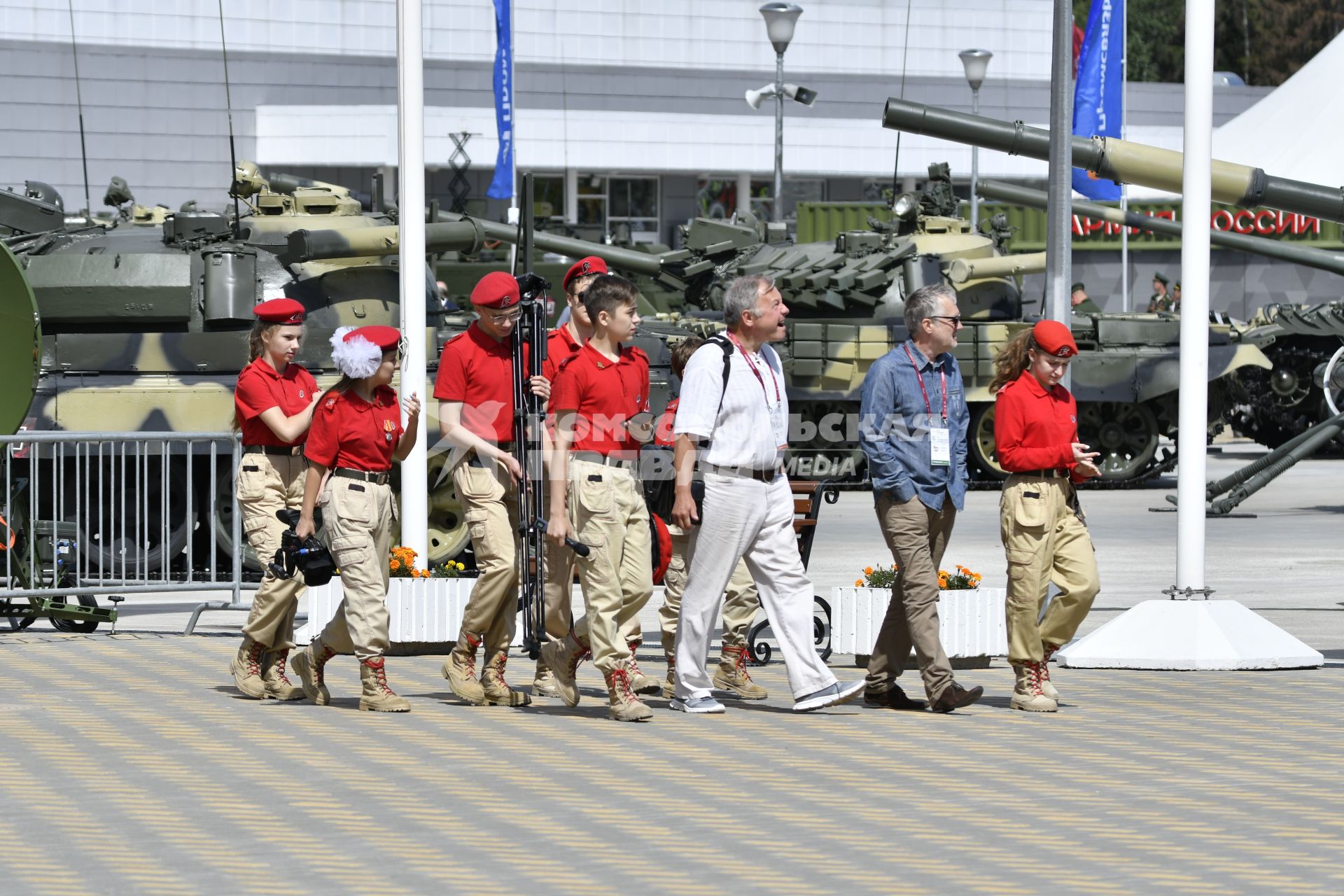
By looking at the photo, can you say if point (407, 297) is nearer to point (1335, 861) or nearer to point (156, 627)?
point (156, 627)

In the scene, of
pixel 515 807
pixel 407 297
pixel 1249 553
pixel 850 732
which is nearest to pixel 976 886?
pixel 515 807

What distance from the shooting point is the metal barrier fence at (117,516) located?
1216 cm

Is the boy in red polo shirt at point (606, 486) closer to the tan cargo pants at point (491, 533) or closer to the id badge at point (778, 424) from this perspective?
the tan cargo pants at point (491, 533)

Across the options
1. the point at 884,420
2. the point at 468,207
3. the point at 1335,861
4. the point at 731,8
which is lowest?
the point at 1335,861

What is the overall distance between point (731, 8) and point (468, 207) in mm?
15786

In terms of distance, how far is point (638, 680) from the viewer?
383 inches

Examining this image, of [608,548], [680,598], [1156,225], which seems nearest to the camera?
[608,548]

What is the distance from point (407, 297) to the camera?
1177 centimetres

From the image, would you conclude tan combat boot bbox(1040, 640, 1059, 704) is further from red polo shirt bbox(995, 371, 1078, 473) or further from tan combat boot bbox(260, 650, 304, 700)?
tan combat boot bbox(260, 650, 304, 700)

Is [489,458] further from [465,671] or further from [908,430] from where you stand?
[908,430]

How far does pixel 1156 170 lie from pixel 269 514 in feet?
18.2

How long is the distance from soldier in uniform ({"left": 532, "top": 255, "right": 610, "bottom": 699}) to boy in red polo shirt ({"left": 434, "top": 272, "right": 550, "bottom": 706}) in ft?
0.52

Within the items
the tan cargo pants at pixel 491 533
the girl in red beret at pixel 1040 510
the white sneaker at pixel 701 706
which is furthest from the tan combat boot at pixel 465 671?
the girl in red beret at pixel 1040 510

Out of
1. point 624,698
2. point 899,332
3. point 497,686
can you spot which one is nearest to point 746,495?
point 624,698
